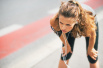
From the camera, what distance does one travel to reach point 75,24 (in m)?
1.21

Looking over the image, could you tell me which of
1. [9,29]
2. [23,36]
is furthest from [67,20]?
[9,29]

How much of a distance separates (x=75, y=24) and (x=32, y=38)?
1404 millimetres

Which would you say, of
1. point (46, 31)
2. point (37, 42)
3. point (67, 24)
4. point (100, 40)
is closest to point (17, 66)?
point (37, 42)

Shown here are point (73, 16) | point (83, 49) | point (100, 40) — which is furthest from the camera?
point (100, 40)

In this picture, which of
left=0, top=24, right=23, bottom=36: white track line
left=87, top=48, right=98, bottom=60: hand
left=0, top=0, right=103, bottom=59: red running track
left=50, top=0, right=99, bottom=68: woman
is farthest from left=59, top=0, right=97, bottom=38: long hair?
left=0, top=24, right=23, bottom=36: white track line

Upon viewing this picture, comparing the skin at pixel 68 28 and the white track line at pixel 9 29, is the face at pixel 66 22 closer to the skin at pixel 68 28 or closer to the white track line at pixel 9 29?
the skin at pixel 68 28

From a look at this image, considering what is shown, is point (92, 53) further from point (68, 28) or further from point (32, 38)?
point (32, 38)

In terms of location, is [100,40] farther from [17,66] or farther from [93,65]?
[17,66]

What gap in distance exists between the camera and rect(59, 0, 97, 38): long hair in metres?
1.03

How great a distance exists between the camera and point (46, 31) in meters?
2.66

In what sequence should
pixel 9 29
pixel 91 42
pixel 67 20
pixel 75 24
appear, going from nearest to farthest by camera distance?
1. pixel 67 20
2. pixel 75 24
3. pixel 91 42
4. pixel 9 29

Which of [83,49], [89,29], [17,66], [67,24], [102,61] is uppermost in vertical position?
[67,24]

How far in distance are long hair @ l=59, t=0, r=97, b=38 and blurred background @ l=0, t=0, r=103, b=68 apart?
0.78 m

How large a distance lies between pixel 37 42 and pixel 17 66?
23.8 inches
